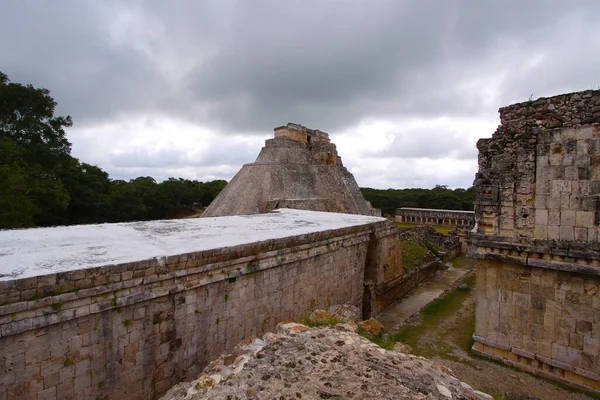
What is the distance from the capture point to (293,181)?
55.5ft

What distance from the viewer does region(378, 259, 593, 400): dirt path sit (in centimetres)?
518

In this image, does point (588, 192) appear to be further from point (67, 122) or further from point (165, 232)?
point (67, 122)

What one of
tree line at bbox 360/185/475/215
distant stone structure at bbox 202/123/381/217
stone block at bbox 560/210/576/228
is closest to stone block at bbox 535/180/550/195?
stone block at bbox 560/210/576/228

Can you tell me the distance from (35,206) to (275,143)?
37.6 feet

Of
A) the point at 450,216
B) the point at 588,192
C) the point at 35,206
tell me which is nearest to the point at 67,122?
the point at 35,206

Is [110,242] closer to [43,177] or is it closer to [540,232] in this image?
[540,232]

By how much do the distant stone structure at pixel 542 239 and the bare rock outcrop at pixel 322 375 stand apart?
3482 mm

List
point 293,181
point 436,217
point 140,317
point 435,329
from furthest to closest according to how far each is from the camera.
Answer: point 436,217 < point 293,181 < point 435,329 < point 140,317

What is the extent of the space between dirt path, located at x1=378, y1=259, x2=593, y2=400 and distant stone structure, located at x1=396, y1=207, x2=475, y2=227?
787 inches

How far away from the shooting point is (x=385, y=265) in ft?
33.4

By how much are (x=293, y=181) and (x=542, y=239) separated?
40.3 ft

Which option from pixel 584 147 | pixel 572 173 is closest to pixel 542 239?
pixel 572 173

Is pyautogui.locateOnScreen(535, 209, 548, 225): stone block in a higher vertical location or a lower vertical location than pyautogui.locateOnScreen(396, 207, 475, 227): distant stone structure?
higher

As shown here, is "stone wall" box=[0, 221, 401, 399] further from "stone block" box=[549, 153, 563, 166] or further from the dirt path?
"stone block" box=[549, 153, 563, 166]
